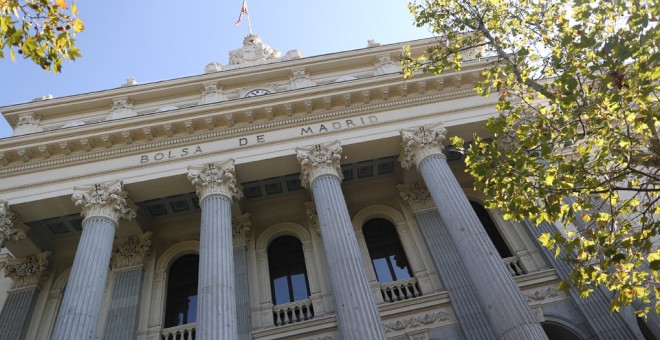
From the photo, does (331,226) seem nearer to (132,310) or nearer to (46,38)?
(132,310)

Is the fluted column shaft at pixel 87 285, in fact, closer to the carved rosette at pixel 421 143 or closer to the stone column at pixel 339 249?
the stone column at pixel 339 249

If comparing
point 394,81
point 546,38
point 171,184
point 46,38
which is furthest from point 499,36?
point 171,184

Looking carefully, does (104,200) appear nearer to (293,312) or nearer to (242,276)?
(242,276)

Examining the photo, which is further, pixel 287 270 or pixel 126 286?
pixel 287 270

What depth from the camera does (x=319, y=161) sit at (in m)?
14.5

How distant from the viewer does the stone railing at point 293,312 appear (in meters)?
14.4

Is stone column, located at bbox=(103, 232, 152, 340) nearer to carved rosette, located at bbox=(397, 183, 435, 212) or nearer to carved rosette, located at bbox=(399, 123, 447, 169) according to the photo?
carved rosette, located at bbox=(397, 183, 435, 212)

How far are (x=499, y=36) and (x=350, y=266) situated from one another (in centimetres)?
637

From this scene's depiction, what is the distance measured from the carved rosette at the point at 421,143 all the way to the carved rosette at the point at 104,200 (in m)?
8.98

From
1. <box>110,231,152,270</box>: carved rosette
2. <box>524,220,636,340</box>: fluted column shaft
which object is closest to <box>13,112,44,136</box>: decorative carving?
<box>110,231,152,270</box>: carved rosette

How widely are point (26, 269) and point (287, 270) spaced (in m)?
9.00

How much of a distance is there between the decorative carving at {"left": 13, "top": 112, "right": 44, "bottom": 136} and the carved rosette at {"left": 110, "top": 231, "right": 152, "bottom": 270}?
5.32 metres

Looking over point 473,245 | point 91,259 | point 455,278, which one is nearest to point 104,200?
point 91,259

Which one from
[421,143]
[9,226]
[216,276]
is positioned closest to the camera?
[216,276]
